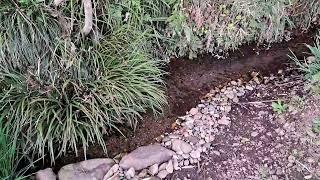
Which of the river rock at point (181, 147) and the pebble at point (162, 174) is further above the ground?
the river rock at point (181, 147)

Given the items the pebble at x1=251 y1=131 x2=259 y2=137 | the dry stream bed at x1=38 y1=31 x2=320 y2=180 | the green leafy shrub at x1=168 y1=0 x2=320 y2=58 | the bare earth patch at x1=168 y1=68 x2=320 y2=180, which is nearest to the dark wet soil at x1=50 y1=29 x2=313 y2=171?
the dry stream bed at x1=38 y1=31 x2=320 y2=180

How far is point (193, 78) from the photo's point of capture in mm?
4059

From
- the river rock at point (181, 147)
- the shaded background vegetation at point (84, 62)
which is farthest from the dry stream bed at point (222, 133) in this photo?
the shaded background vegetation at point (84, 62)

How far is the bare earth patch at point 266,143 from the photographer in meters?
3.02

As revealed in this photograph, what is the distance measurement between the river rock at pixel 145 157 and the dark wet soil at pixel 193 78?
185 mm

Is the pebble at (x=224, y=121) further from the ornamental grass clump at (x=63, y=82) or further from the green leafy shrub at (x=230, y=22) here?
the green leafy shrub at (x=230, y=22)

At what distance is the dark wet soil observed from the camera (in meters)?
3.40

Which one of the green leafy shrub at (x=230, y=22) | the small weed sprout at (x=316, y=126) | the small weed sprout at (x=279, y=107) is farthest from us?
the green leafy shrub at (x=230, y=22)

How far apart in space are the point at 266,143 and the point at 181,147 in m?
0.66

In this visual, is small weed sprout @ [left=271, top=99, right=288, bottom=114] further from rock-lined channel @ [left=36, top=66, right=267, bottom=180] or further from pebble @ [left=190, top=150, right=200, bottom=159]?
pebble @ [left=190, top=150, right=200, bottom=159]

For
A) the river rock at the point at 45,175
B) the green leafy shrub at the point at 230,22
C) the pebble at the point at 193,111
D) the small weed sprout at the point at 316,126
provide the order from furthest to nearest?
the green leafy shrub at the point at 230,22 → the pebble at the point at 193,111 → the small weed sprout at the point at 316,126 → the river rock at the point at 45,175

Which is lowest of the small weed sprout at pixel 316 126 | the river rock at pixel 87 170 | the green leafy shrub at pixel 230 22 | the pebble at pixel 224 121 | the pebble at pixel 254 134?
the river rock at pixel 87 170

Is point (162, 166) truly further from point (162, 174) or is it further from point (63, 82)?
point (63, 82)

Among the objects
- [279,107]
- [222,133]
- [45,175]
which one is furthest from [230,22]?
[45,175]
